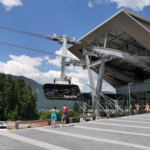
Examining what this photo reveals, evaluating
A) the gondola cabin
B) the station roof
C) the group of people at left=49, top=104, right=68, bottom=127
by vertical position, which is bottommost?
the group of people at left=49, top=104, right=68, bottom=127

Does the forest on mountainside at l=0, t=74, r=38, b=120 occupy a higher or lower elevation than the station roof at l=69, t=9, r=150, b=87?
lower

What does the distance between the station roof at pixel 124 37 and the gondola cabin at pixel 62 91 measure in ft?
38.2

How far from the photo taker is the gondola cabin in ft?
83.4

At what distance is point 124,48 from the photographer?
121 feet

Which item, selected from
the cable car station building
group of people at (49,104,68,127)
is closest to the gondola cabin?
the cable car station building

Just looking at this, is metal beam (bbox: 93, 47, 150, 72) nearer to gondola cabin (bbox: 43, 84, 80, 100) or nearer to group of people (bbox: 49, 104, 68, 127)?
gondola cabin (bbox: 43, 84, 80, 100)

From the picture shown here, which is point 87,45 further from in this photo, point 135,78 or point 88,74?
point 135,78

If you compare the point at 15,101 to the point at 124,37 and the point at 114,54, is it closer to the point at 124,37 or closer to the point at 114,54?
the point at 114,54

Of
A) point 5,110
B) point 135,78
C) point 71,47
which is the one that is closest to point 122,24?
point 71,47

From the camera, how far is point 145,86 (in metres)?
33.1

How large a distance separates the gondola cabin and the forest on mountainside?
102 feet

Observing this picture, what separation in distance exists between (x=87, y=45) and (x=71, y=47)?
20.5 ft

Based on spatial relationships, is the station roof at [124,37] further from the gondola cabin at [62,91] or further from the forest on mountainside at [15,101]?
the forest on mountainside at [15,101]

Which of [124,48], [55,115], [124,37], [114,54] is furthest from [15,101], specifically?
[55,115]
